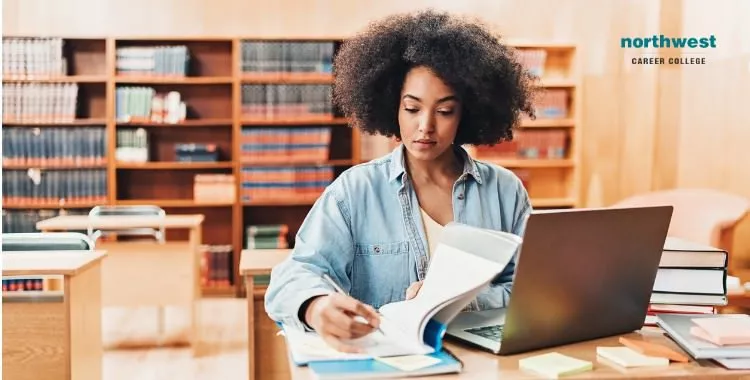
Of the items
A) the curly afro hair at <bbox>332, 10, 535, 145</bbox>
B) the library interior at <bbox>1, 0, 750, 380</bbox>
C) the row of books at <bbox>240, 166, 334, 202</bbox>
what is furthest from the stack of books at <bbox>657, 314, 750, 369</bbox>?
the row of books at <bbox>240, 166, 334, 202</bbox>

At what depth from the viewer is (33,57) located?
5.67 metres

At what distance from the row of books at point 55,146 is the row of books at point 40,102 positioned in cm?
9

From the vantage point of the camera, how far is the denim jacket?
1496 mm

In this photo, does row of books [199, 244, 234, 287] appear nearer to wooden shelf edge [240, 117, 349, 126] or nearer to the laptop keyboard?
wooden shelf edge [240, 117, 349, 126]

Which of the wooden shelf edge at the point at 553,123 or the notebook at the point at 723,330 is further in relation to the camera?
the wooden shelf edge at the point at 553,123

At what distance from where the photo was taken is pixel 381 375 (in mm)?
1077

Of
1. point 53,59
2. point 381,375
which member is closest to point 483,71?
point 381,375

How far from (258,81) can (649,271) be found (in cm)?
479

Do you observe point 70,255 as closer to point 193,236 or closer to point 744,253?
point 193,236

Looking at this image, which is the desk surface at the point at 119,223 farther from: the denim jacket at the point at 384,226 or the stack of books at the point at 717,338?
the stack of books at the point at 717,338

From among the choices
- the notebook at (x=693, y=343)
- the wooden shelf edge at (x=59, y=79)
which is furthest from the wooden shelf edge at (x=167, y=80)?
the notebook at (x=693, y=343)

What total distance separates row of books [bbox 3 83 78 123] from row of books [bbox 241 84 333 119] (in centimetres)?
126

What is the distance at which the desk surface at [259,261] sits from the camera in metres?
3.04

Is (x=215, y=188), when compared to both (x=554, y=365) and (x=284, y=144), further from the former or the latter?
(x=554, y=365)
